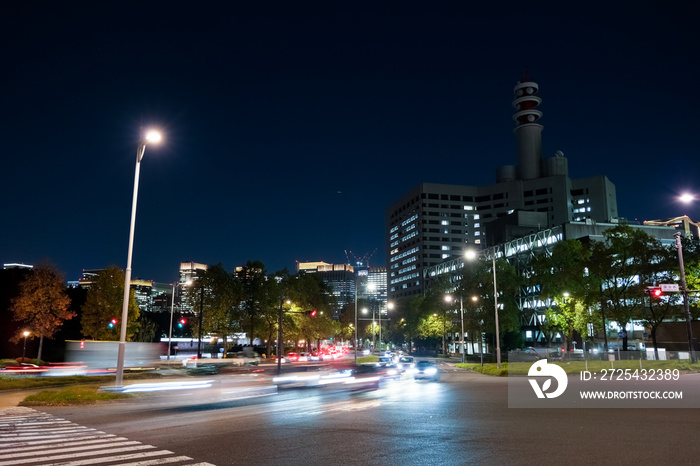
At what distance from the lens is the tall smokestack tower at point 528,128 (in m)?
170

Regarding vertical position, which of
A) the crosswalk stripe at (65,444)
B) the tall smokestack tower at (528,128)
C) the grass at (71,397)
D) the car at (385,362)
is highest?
the tall smokestack tower at (528,128)

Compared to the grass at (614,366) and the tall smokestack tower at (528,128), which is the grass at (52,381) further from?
the tall smokestack tower at (528,128)

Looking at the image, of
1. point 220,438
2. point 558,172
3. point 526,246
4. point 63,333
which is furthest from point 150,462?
point 558,172

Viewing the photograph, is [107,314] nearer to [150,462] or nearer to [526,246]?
[150,462]

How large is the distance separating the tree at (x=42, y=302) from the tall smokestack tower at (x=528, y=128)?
151237mm

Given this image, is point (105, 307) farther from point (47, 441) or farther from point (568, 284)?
point (568, 284)

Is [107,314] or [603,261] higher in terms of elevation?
[603,261]

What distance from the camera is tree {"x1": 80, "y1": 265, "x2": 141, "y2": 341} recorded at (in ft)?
184

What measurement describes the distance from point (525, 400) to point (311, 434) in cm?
1090

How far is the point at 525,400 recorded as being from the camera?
2033 centimetres

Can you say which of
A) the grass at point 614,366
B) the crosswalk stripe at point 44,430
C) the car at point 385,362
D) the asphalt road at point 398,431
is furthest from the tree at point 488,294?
the crosswalk stripe at point 44,430

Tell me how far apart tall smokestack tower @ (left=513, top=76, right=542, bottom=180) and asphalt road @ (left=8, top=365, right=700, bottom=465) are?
6462 inches

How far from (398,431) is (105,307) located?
51.4 meters

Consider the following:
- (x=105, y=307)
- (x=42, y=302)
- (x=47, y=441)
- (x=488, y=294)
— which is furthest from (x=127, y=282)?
(x=488, y=294)
